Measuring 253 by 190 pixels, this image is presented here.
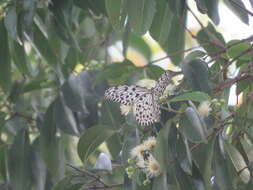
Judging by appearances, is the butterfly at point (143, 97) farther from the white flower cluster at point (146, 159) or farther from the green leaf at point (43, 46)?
the green leaf at point (43, 46)

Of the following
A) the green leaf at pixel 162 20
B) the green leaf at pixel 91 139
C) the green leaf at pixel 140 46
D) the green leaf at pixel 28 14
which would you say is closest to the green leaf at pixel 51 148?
the green leaf at pixel 91 139

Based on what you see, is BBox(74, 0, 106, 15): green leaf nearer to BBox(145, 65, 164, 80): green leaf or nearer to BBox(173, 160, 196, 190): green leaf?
BBox(145, 65, 164, 80): green leaf

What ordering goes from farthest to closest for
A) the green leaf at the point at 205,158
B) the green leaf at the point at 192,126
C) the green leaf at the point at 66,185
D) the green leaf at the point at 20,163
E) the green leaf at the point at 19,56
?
1. the green leaf at the point at 19,56
2. the green leaf at the point at 20,163
3. the green leaf at the point at 66,185
4. the green leaf at the point at 205,158
5. the green leaf at the point at 192,126

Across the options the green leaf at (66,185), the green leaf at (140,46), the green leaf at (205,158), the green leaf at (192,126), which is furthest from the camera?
the green leaf at (140,46)

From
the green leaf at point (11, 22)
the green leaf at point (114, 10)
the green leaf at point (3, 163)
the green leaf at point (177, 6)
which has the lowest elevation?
the green leaf at point (3, 163)

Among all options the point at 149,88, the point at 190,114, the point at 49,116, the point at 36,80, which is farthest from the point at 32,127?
the point at 190,114

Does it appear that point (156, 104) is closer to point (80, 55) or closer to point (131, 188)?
point (131, 188)

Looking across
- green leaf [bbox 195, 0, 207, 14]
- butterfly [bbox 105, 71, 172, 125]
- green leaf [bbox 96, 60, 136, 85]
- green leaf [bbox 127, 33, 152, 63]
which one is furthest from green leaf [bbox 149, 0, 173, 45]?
green leaf [bbox 127, 33, 152, 63]
